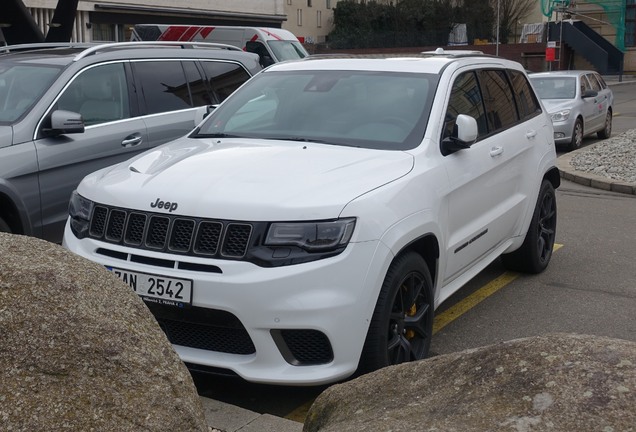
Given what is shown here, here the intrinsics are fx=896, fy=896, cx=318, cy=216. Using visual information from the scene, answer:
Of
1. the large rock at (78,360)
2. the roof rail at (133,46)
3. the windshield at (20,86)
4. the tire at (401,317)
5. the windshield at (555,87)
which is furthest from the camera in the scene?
the windshield at (555,87)

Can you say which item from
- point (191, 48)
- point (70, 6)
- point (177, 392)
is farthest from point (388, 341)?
point (70, 6)

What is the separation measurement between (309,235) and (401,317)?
79 centimetres

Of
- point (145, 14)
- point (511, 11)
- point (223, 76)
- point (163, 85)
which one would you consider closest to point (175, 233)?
point (163, 85)

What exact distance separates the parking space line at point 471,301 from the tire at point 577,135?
10651 mm

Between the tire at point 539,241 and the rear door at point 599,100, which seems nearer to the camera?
the tire at point 539,241

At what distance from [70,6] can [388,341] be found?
15.3 metres

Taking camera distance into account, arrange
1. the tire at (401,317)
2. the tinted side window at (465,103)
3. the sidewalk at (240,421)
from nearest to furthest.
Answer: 1. the sidewalk at (240,421)
2. the tire at (401,317)
3. the tinted side window at (465,103)

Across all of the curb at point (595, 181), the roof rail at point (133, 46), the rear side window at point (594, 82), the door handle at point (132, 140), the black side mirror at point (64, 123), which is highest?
the roof rail at point (133, 46)

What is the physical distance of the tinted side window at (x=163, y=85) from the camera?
764 centimetres

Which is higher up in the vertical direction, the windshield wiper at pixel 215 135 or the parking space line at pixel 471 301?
the windshield wiper at pixel 215 135

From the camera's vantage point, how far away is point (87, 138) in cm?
694

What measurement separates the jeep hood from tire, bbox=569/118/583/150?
1308 cm

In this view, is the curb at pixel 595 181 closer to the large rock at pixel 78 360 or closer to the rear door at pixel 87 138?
the rear door at pixel 87 138

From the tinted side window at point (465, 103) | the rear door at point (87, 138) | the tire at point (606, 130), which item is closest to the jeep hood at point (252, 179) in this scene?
the tinted side window at point (465, 103)
